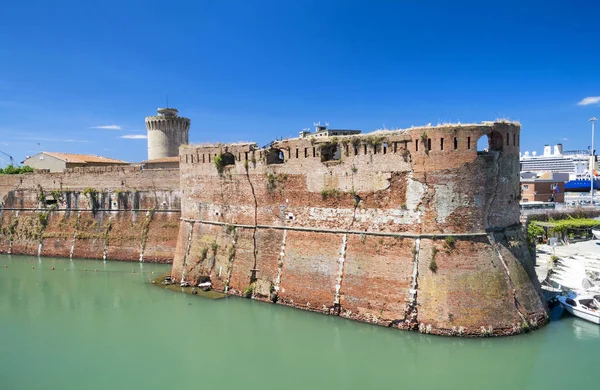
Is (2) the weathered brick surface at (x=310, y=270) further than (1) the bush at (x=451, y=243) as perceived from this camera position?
Yes

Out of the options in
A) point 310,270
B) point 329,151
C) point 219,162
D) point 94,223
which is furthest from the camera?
point 94,223

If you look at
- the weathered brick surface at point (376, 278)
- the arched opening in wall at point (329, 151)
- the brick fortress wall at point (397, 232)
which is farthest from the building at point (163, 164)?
the weathered brick surface at point (376, 278)

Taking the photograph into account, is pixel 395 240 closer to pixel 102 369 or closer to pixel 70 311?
pixel 102 369

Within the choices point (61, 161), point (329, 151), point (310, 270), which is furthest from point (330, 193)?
point (61, 161)

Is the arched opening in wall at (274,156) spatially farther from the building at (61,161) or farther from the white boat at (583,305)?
the building at (61,161)

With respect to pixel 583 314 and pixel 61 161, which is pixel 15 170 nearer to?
pixel 61 161

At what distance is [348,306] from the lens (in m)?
15.0

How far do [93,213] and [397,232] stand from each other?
21445 mm

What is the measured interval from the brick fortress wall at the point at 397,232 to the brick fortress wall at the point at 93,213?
1004 centimetres

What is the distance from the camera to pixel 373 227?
15.0m

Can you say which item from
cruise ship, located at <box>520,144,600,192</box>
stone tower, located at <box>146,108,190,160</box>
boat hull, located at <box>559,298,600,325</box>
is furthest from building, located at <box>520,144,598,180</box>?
boat hull, located at <box>559,298,600,325</box>

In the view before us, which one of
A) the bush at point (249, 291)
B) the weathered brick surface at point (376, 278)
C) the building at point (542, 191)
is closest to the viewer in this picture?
the weathered brick surface at point (376, 278)

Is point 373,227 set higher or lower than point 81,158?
lower

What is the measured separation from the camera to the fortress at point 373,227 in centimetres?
1357
